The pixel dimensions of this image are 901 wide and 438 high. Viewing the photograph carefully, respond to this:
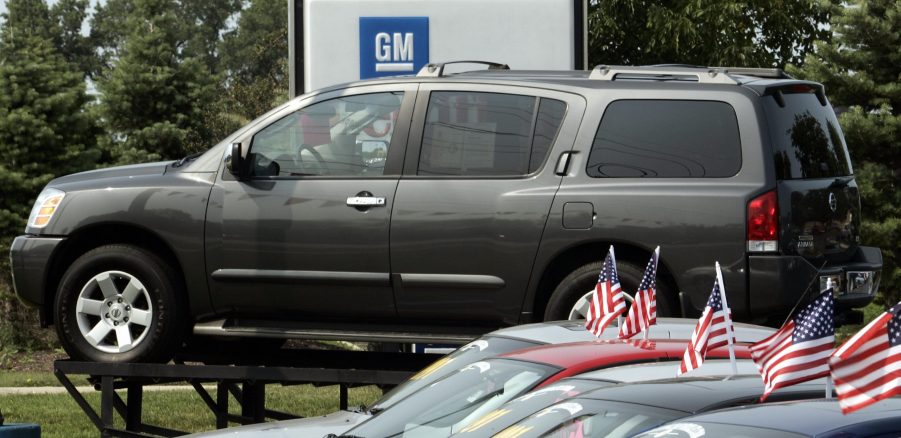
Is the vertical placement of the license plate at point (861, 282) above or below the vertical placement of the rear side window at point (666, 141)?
below

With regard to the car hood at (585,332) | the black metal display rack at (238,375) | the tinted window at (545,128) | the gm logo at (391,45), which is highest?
the gm logo at (391,45)

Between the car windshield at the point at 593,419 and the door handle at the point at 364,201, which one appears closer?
the car windshield at the point at 593,419

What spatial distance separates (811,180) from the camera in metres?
7.44

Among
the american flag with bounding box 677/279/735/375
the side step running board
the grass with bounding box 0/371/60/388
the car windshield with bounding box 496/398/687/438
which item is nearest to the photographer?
the car windshield with bounding box 496/398/687/438

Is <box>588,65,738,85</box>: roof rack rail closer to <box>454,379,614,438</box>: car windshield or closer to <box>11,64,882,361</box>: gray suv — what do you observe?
<box>11,64,882,361</box>: gray suv

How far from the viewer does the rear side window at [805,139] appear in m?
7.35

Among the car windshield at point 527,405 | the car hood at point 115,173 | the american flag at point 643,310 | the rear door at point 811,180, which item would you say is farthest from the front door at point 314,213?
the car windshield at point 527,405

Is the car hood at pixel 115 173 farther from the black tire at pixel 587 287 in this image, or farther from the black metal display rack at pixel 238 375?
the black tire at pixel 587 287

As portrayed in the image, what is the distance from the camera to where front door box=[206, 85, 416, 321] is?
7.80m

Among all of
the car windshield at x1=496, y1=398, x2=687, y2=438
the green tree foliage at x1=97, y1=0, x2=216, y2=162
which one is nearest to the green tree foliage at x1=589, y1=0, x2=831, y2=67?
the green tree foliage at x1=97, y1=0, x2=216, y2=162

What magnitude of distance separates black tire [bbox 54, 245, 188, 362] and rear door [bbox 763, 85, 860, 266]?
3.47 meters

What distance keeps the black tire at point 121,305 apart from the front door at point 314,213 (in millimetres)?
292

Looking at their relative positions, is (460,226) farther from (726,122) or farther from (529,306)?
(726,122)

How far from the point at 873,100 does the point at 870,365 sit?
17.6 metres
